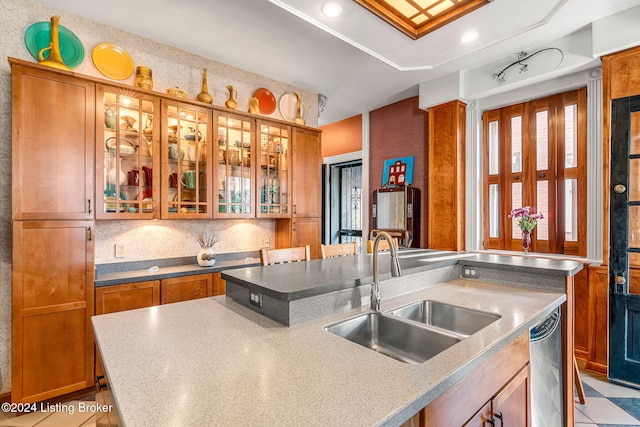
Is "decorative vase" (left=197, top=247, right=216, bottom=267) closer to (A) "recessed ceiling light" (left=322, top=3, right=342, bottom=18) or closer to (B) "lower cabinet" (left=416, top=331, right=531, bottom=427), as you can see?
(A) "recessed ceiling light" (left=322, top=3, right=342, bottom=18)

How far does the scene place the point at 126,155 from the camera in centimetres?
253

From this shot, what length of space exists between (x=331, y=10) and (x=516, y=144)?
2.33 m

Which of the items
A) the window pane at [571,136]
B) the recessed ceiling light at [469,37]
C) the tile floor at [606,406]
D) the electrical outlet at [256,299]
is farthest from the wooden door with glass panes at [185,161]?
the window pane at [571,136]

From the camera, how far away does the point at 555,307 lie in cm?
167

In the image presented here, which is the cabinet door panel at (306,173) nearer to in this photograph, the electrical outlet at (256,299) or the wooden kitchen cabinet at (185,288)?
the wooden kitchen cabinet at (185,288)

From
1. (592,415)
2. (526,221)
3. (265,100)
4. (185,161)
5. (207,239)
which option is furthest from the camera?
(265,100)

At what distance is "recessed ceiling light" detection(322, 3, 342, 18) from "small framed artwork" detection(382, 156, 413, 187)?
2.17 m

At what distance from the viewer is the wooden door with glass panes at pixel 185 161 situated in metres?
2.71

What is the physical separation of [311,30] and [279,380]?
266 centimetres

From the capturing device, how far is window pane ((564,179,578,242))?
2.94 meters

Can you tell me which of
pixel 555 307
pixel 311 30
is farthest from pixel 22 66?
pixel 555 307

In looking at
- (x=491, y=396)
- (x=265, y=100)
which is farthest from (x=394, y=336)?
(x=265, y=100)

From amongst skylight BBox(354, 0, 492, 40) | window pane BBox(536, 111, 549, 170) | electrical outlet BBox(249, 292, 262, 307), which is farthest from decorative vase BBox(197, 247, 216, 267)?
window pane BBox(536, 111, 549, 170)

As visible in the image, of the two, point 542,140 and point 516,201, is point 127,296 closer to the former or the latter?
point 516,201
